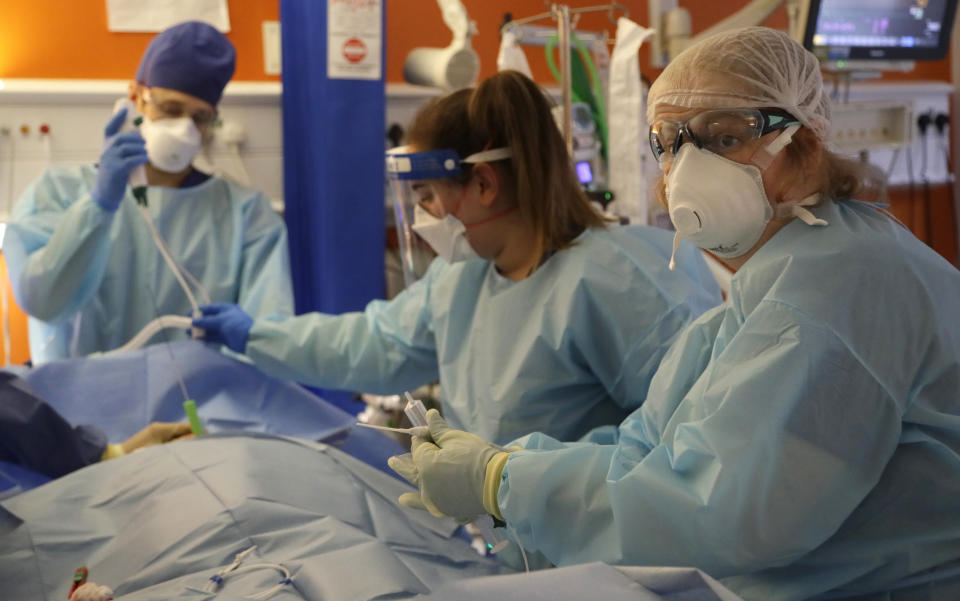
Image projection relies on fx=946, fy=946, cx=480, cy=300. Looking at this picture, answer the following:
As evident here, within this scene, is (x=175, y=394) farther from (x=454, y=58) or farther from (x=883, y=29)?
(x=883, y=29)

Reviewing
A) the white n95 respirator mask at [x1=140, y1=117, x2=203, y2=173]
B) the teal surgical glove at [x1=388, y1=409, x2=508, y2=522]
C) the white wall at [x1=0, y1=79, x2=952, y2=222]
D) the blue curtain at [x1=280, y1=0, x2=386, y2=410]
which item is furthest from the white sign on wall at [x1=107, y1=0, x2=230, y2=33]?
the teal surgical glove at [x1=388, y1=409, x2=508, y2=522]

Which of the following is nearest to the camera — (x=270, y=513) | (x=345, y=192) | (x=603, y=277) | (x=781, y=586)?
(x=781, y=586)

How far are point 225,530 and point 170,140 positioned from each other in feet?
4.52

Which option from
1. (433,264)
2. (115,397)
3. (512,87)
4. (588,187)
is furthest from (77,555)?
(588,187)

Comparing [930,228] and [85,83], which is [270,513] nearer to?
[85,83]

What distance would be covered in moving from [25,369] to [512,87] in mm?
1292

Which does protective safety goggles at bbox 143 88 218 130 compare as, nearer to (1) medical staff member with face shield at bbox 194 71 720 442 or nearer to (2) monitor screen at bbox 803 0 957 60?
(1) medical staff member with face shield at bbox 194 71 720 442

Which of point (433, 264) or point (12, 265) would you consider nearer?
point (433, 264)

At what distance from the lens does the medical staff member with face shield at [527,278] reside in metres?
1.76

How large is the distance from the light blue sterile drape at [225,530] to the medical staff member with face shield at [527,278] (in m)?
0.30

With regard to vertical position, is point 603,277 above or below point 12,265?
above

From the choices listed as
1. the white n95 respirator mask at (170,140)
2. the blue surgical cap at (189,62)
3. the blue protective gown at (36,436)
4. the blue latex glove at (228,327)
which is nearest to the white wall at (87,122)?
the blue surgical cap at (189,62)

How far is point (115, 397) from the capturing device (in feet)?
7.33

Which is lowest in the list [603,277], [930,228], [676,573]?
[930,228]
